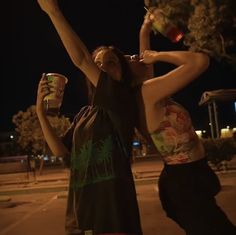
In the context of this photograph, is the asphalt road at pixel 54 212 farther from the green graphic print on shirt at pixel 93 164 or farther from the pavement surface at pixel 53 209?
the green graphic print on shirt at pixel 93 164

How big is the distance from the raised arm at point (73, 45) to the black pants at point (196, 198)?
0.56 meters

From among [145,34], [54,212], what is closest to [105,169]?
[145,34]

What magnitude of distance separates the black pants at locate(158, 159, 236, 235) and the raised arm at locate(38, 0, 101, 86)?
565 millimetres

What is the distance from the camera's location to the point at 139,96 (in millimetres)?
2389

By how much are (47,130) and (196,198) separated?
79cm

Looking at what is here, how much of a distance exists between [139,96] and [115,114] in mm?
182

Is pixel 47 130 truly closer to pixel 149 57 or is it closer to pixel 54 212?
pixel 149 57

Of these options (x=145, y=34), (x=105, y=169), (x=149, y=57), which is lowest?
(x=105, y=169)

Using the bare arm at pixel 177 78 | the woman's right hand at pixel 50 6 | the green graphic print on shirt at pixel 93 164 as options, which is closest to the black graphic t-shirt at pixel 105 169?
the green graphic print on shirt at pixel 93 164

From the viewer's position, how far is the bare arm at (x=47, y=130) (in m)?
2.62

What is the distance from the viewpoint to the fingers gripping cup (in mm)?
2766

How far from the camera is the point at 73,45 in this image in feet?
8.00

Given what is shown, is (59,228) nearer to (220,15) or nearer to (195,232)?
(220,15)

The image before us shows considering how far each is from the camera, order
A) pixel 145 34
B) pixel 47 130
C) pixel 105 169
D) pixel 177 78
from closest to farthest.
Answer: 1. pixel 105 169
2. pixel 177 78
3. pixel 47 130
4. pixel 145 34
